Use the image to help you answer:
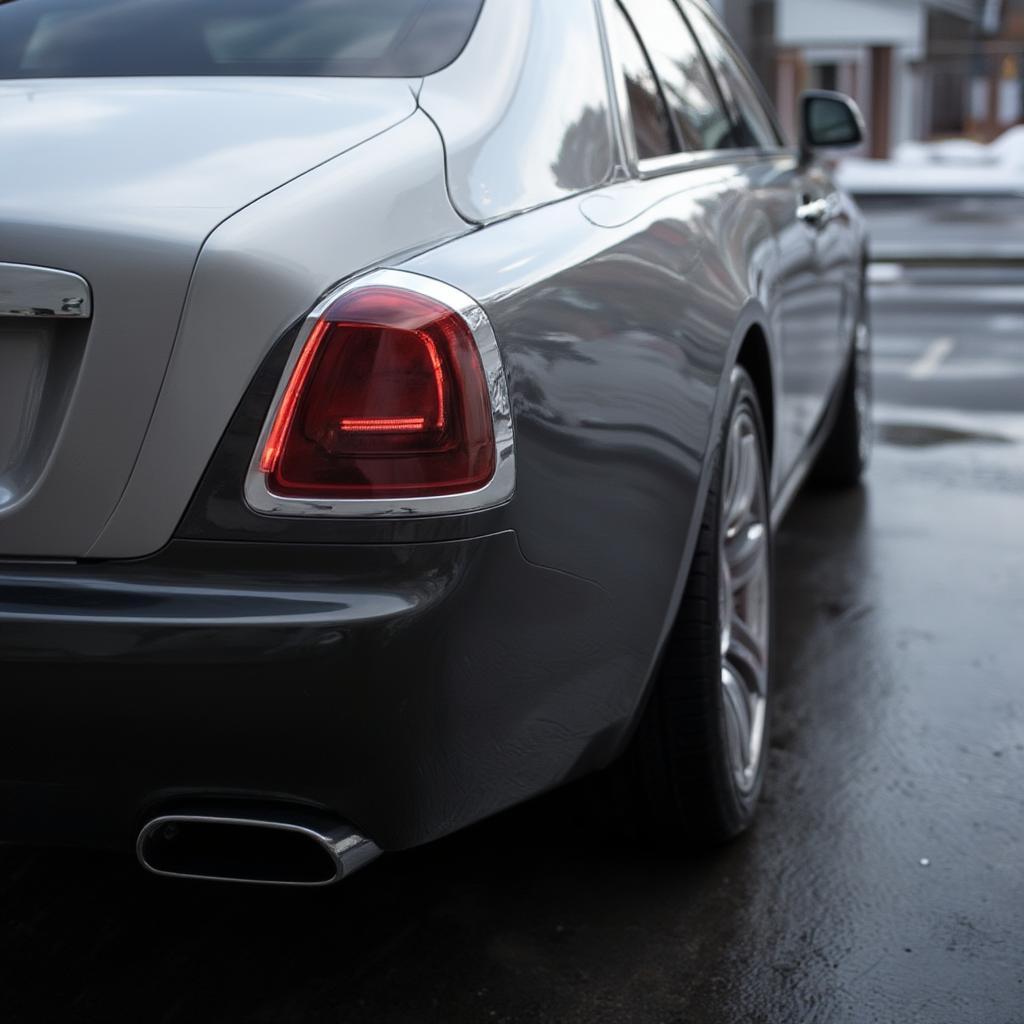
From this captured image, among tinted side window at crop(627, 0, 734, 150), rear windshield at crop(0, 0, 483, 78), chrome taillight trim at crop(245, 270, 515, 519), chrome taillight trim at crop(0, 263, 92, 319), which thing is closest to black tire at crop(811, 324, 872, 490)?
tinted side window at crop(627, 0, 734, 150)

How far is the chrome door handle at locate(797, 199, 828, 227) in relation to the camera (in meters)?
3.84

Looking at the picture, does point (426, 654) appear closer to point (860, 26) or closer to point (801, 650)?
point (801, 650)

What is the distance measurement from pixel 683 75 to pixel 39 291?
199 cm

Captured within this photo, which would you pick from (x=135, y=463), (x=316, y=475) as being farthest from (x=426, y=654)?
(x=135, y=463)

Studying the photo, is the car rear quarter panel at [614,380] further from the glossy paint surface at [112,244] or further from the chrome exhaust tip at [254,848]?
the chrome exhaust tip at [254,848]

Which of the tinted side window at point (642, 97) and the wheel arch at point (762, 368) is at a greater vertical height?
the tinted side window at point (642, 97)

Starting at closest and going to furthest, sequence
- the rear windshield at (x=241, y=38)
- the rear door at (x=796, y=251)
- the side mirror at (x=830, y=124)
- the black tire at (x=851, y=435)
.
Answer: the rear windshield at (x=241, y=38) → the rear door at (x=796, y=251) → the side mirror at (x=830, y=124) → the black tire at (x=851, y=435)

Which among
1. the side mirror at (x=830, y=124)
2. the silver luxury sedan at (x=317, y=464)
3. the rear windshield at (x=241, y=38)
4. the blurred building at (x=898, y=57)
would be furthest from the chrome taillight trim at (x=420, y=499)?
the blurred building at (x=898, y=57)

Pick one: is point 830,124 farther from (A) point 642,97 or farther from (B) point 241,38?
(B) point 241,38

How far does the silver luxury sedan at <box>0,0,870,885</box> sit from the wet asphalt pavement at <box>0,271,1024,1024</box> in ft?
1.21

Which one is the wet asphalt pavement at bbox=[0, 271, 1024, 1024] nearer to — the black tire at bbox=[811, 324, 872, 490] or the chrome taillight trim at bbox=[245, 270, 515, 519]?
the chrome taillight trim at bbox=[245, 270, 515, 519]

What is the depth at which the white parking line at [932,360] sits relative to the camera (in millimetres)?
8312

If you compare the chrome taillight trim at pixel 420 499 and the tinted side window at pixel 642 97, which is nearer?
the chrome taillight trim at pixel 420 499

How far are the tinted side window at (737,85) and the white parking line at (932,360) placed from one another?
13.7 feet
